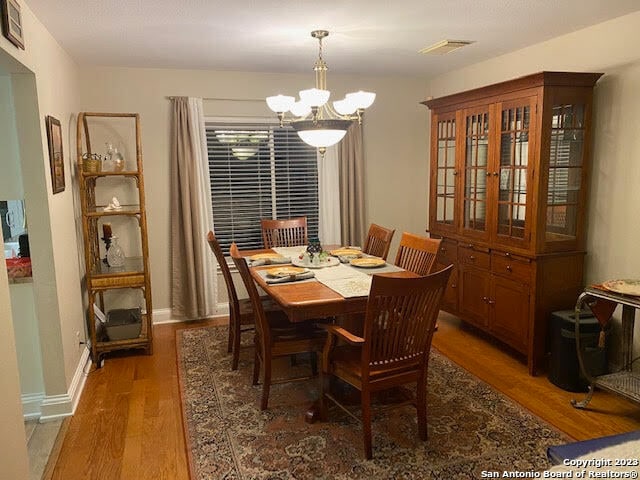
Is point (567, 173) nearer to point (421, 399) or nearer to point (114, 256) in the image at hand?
point (421, 399)

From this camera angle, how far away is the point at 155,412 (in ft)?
9.78

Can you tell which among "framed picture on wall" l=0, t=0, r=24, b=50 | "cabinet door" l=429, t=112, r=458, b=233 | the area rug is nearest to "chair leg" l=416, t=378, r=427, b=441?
the area rug

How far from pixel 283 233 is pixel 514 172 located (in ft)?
6.75

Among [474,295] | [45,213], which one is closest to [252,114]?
[45,213]

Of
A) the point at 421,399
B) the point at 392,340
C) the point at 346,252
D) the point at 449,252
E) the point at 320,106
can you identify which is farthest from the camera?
the point at 449,252

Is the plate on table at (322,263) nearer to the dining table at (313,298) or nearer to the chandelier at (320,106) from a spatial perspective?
the dining table at (313,298)

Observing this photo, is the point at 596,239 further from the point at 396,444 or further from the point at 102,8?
the point at 102,8

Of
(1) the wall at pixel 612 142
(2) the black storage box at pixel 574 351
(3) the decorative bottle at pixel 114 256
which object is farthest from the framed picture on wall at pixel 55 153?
(1) the wall at pixel 612 142

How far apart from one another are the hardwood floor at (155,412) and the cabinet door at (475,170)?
3.32 feet

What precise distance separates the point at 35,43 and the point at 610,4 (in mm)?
3335

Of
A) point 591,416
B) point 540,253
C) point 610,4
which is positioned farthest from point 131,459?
point 610,4

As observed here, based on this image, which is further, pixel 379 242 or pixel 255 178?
pixel 255 178

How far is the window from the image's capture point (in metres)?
4.82

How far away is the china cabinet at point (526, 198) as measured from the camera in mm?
3256
